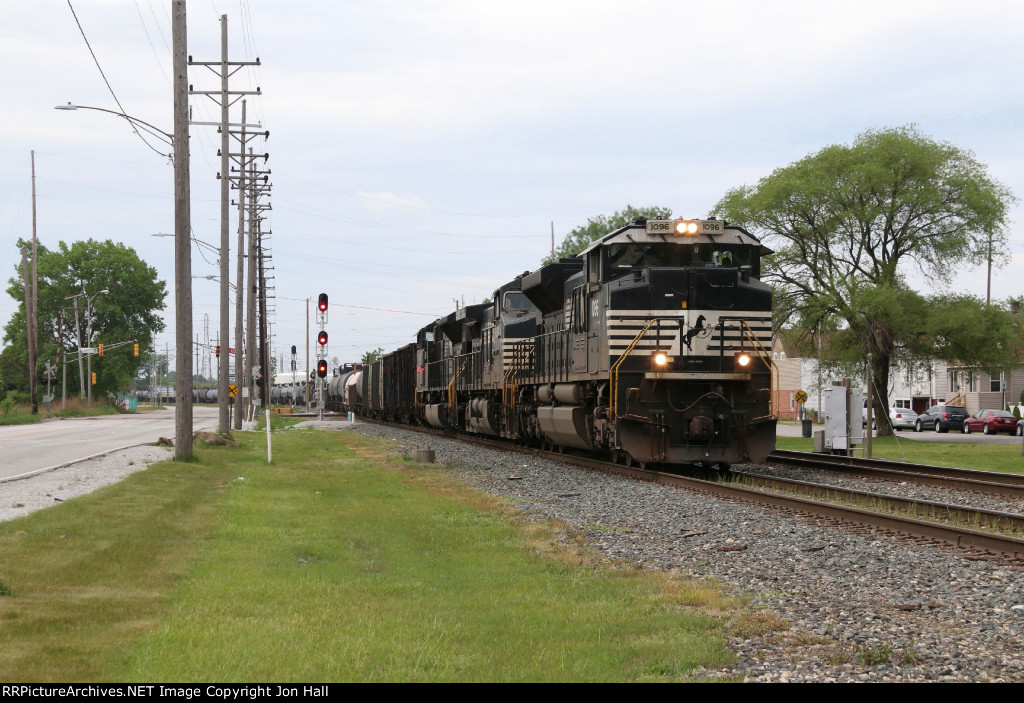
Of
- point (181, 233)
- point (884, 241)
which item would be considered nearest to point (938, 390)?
point (884, 241)

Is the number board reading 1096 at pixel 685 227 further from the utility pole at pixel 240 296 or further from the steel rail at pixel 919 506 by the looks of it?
the utility pole at pixel 240 296

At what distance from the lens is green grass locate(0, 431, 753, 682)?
223 inches

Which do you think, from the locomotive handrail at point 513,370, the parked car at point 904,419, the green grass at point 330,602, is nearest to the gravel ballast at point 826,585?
the green grass at point 330,602

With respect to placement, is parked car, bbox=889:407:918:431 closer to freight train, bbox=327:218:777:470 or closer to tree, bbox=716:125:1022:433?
tree, bbox=716:125:1022:433

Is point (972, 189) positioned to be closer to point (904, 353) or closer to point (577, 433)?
point (904, 353)

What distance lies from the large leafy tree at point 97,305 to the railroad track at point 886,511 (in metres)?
82.4

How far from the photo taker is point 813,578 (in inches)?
332

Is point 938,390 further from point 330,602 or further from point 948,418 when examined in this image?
point 330,602

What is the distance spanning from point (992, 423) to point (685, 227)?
1516 inches

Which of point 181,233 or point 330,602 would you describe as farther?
point 181,233

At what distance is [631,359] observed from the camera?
17297 millimetres

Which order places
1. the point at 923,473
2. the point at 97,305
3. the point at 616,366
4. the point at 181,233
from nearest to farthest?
the point at 616,366 → the point at 923,473 → the point at 181,233 → the point at 97,305

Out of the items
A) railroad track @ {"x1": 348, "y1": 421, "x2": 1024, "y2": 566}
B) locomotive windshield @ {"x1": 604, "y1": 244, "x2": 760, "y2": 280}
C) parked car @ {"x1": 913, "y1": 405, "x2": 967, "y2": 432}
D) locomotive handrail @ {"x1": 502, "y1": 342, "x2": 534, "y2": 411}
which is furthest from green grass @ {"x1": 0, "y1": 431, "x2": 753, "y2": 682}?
parked car @ {"x1": 913, "y1": 405, "x2": 967, "y2": 432}

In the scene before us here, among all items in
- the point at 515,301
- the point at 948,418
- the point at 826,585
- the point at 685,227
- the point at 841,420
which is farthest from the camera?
the point at 948,418
